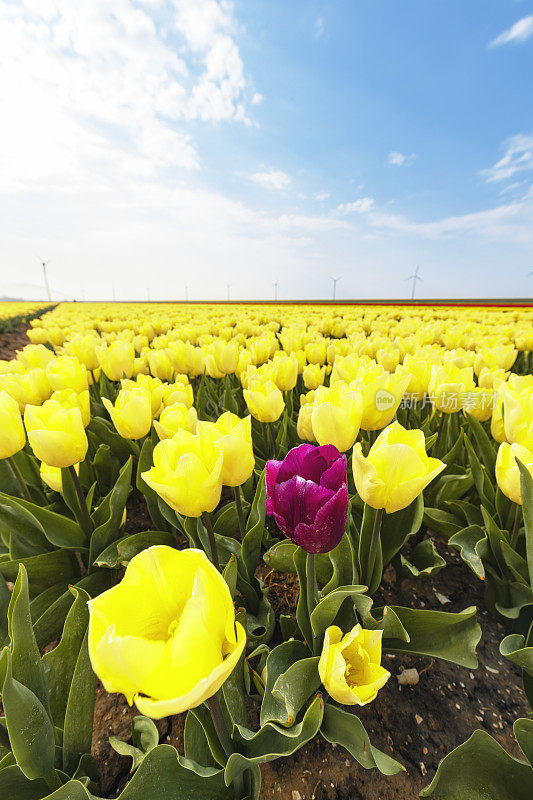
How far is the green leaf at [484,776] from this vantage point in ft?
3.56

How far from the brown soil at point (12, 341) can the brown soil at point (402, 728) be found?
12.4 metres

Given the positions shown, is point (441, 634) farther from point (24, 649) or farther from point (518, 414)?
point (24, 649)

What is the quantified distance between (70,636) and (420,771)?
133 centimetres

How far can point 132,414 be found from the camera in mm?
1900

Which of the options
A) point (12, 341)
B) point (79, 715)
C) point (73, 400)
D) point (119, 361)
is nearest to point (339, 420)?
point (79, 715)

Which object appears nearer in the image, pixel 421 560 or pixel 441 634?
pixel 441 634

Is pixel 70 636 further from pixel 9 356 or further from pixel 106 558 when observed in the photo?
pixel 9 356

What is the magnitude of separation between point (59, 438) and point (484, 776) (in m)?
1.86

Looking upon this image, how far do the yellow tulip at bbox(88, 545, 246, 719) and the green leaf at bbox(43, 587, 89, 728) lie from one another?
2.54 ft

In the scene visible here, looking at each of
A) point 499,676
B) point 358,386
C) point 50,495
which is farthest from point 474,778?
point 50,495

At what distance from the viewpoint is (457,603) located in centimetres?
190

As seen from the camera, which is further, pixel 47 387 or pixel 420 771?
pixel 47 387

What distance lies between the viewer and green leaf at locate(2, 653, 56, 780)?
3.04ft

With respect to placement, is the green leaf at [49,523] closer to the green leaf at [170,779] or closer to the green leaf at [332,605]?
the green leaf at [170,779]
